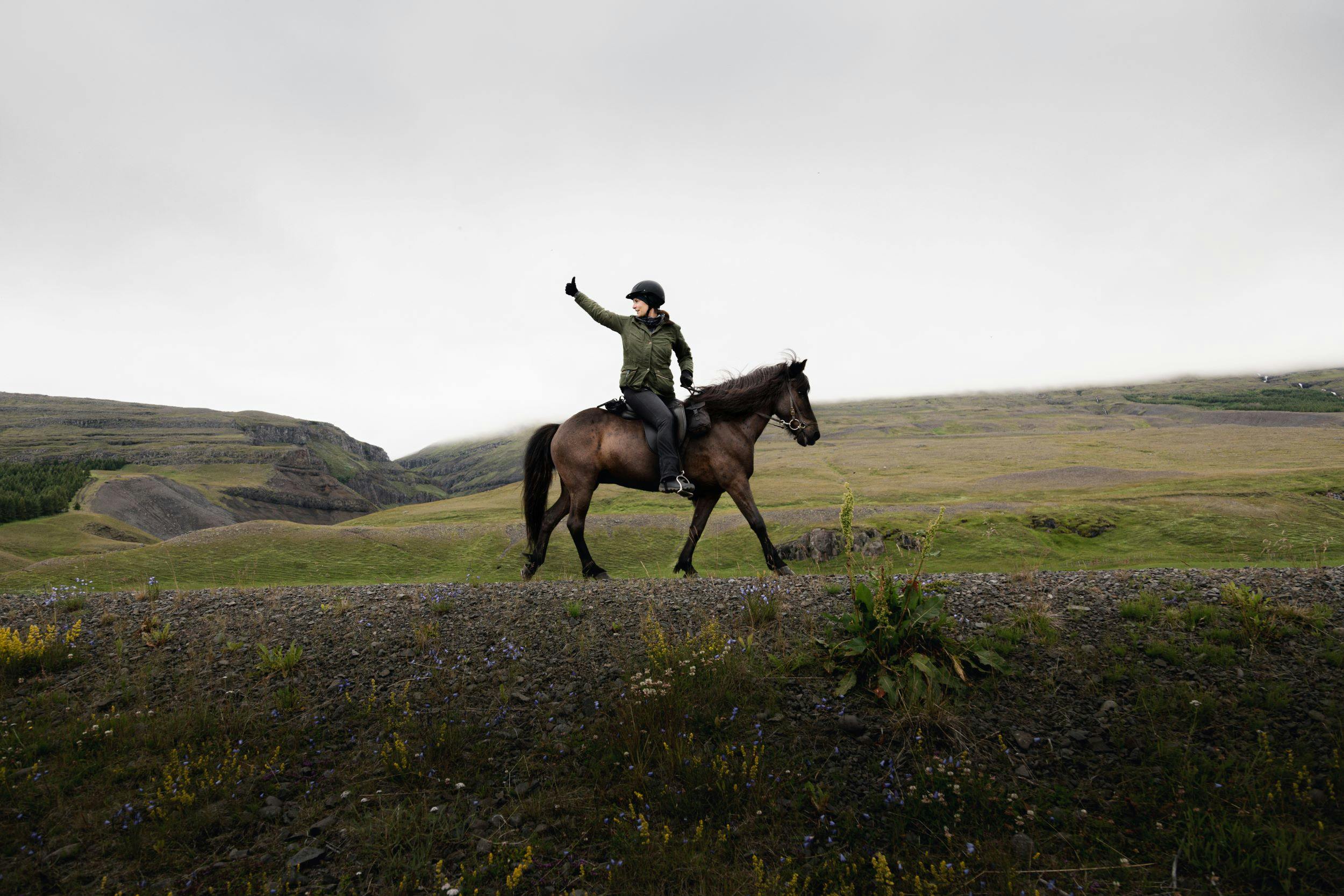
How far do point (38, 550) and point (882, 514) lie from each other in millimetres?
41539

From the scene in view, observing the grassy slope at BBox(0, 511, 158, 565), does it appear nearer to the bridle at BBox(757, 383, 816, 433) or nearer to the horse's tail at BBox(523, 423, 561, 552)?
the horse's tail at BBox(523, 423, 561, 552)

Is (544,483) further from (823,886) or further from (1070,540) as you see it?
(1070,540)

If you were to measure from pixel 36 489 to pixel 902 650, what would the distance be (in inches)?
4062

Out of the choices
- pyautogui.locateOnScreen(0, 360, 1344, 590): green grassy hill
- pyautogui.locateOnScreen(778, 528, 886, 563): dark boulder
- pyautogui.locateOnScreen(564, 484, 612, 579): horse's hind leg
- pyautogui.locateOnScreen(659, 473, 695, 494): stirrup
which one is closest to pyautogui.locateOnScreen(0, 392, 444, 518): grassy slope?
pyautogui.locateOnScreen(0, 360, 1344, 590): green grassy hill

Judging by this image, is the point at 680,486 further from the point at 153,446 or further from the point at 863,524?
the point at 153,446

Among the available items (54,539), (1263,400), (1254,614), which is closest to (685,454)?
(1254,614)

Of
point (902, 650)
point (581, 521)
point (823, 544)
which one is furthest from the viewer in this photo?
point (823, 544)

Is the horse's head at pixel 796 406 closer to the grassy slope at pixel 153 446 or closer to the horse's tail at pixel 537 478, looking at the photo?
the horse's tail at pixel 537 478

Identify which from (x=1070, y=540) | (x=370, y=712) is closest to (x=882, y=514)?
(x=1070, y=540)

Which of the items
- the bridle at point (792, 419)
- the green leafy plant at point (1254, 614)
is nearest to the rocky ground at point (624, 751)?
the green leafy plant at point (1254, 614)

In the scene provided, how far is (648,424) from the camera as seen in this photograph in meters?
9.68

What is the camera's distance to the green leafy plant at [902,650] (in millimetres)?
4738

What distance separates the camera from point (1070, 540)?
1844cm

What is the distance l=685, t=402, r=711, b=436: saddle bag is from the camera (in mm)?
9711
